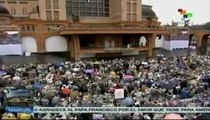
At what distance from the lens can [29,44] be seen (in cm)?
3375

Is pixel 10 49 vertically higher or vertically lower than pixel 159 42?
lower

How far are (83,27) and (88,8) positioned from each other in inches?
356

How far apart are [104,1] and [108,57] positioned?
11.3 m

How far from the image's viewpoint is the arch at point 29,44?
33422 millimetres

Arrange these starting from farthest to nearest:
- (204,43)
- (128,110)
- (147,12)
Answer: (147,12) → (204,43) → (128,110)

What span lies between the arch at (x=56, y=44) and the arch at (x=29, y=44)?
1443mm

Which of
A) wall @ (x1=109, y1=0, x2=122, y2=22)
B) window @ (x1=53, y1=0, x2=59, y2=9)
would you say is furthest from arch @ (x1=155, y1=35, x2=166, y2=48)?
window @ (x1=53, y1=0, x2=59, y2=9)

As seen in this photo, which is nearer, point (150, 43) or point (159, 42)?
point (150, 43)

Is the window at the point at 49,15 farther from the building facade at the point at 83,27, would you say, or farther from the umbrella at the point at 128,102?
the umbrella at the point at 128,102

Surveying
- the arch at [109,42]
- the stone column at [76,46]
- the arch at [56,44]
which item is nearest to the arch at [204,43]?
the arch at [109,42]

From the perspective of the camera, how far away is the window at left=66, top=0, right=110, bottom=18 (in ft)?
133

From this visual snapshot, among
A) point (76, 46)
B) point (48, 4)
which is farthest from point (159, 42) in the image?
point (48, 4)

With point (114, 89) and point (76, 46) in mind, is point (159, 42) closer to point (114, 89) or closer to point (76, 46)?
point (76, 46)

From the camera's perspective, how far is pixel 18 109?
10.2 m
